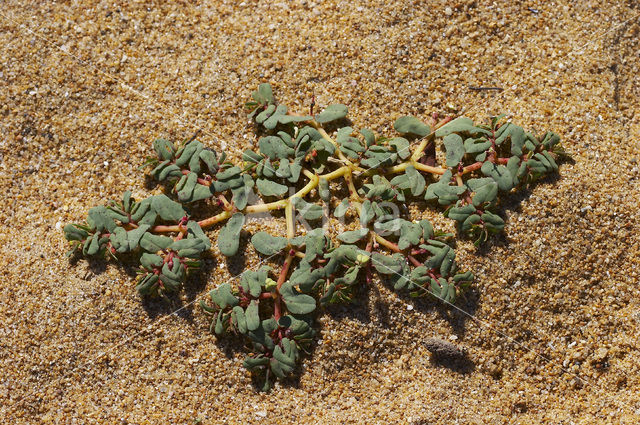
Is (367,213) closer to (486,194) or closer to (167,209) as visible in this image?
(486,194)

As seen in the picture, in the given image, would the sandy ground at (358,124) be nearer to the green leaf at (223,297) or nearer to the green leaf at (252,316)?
the green leaf at (223,297)

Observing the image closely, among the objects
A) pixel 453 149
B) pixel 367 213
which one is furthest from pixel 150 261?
pixel 453 149

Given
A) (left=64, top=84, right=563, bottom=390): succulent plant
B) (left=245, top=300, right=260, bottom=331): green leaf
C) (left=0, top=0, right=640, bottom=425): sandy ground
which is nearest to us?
(left=245, top=300, right=260, bottom=331): green leaf

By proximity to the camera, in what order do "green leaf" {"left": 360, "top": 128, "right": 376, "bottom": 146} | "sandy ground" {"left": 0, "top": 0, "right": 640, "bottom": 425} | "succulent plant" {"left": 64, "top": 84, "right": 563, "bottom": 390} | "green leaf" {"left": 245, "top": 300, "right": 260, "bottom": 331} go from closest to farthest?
1. "green leaf" {"left": 245, "top": 300, "right": 260, "bottom": 331}
2. "succulent plant" {"left": 64, "top": 84, "right": 563, "bottom": 390}
3. "sandy ground" {"left": 0, "top": 0, "right": 640, "bottom": 425}
4. "green leaf" {"left": 360, "top": 128, "right": 376, "bottom": 146}

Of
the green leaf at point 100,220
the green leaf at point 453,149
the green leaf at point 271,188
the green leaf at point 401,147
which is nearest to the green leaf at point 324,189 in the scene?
the green leaf at point 271,188

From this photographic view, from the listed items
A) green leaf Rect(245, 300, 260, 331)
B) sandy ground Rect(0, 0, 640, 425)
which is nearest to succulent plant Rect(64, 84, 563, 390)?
green leaf Rect(245, 300, 260, 331)

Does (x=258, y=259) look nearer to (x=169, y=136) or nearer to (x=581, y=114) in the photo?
(x=169, y=136)

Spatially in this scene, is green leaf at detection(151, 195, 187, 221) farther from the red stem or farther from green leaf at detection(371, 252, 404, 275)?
green leaf at detection(371, 252, 404, 275)

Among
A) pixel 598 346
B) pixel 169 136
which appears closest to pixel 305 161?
pixel 169 136
